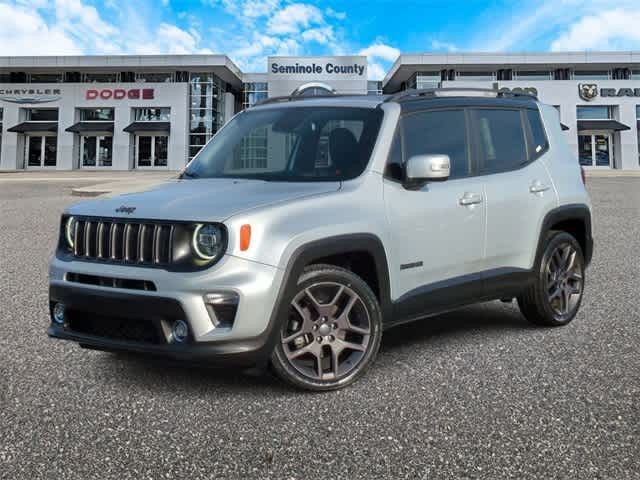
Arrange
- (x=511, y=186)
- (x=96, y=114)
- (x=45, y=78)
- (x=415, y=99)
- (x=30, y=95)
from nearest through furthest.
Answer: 1. (x=415, y=99)
2. (x=511, y=186)
3. (x=96, y=114)
4. (x=30, y=95)
5. (x=45, y=78)

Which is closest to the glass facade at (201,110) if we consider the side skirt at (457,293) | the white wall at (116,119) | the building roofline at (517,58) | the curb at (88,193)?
the white wall at (116,119)

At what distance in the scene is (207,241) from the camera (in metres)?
2.99

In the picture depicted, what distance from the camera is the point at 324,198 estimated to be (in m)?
3.33

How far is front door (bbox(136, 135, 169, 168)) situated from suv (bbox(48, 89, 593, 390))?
4960 centimetres

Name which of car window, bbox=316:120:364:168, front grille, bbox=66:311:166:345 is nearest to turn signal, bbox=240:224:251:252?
front grille, bbox=66:311:166:345

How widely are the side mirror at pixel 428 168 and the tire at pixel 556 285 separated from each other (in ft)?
5.10

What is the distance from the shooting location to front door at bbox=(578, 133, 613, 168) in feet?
172

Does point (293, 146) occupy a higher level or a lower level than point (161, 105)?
lower

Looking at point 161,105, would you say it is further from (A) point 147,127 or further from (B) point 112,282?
(B) point 112,282

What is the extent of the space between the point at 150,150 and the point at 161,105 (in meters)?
4.11

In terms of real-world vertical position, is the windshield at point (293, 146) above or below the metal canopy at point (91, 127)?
below

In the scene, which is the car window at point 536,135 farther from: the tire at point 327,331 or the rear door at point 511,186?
the tire at point 327,331

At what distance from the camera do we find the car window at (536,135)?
4830 mm

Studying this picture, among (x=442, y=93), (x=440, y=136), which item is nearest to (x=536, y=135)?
(x=442, y=93)
